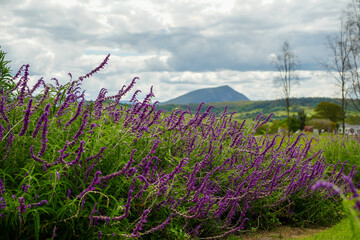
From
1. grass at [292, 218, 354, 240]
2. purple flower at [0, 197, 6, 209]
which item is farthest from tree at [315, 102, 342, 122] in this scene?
purple flower at [0, 197, 6, 209]

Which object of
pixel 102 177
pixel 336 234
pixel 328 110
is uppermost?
pixel 102 177

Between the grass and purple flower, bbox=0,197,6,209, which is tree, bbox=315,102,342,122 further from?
purple flower, bbox=0,197,6,209

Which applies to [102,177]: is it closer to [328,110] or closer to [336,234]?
[336,234]

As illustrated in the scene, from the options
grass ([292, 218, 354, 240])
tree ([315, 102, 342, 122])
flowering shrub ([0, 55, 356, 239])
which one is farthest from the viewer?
tree ([315, 102, 342, 122])

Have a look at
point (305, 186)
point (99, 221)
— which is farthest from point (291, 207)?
point (99, 221)

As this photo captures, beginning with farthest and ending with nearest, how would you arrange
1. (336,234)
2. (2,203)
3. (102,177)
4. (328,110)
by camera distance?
(328,110) → (336,234) → (102,177) → (2,203)

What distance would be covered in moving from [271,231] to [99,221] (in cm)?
325

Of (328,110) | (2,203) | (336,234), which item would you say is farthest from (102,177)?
(328,110)

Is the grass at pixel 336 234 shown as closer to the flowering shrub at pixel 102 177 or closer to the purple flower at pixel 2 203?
the flowering shrub at pixel 102 177

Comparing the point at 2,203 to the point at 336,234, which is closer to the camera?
the point at 2,203

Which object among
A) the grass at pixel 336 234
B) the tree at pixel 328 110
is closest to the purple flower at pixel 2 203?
the grass at pixel 336 234

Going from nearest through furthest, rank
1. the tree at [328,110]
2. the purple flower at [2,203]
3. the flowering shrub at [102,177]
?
the purple flower at [2,203] < the flowering shrub at [102,177] < the tree at [328,110]

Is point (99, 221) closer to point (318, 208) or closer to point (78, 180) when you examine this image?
point (78, 180)

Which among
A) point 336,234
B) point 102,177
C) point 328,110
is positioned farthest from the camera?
point 328,110
